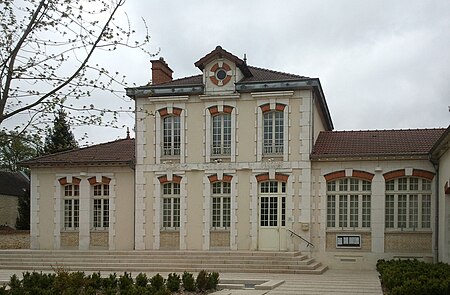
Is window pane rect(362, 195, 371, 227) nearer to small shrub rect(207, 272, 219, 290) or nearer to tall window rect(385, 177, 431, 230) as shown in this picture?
tall window rect(385, 177, 431, 230)

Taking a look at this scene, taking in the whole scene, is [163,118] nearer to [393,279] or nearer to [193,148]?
[193,148]

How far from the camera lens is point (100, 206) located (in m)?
24.9

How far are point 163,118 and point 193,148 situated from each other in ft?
5.73

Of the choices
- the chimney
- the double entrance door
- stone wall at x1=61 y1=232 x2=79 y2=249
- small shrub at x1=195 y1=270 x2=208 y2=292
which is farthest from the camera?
the chimney

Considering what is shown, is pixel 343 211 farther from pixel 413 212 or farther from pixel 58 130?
pixel 58 130

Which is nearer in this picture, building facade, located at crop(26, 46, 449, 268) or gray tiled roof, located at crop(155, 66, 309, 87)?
building facade, located at crop(26, 46, 449, 268)

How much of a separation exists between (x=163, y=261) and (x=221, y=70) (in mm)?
7435

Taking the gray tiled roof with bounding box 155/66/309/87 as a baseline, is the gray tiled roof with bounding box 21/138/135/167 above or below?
below

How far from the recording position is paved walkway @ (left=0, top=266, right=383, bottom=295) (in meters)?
14.8

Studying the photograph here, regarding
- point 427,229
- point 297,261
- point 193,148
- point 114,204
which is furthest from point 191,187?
point 427,229

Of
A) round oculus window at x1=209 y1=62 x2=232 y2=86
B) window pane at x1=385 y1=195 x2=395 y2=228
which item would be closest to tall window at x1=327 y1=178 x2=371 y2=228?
window pane at x1=385 y1=195 x2=395 y2=228

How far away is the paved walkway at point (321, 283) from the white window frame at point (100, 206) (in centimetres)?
427

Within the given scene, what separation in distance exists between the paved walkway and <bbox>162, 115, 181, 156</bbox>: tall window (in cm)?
563

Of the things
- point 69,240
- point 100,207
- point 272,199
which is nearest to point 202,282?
point 272,199
